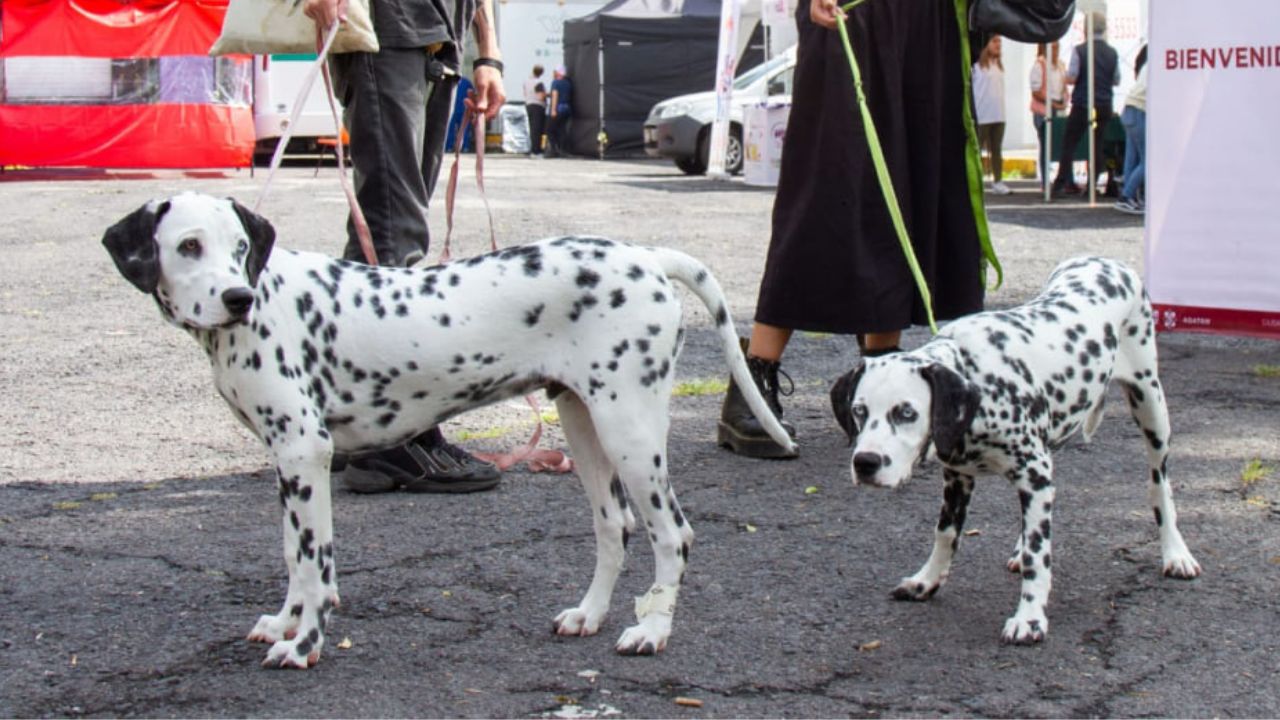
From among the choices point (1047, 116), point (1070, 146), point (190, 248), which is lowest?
point (190, 248)

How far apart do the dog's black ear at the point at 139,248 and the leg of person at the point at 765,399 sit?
2.62 meters

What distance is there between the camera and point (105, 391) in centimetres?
700

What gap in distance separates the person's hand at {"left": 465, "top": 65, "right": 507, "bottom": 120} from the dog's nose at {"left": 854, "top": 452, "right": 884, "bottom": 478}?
2.18m

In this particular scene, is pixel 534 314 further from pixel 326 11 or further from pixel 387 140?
pixel 387 140

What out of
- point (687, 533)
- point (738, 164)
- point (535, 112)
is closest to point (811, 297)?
point (687, 533)

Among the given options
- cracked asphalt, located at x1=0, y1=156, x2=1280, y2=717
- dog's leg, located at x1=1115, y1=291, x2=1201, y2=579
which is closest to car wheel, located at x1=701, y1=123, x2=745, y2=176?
cracked asphalt, located at x1=0, y1=156, x2=1280, y2=717

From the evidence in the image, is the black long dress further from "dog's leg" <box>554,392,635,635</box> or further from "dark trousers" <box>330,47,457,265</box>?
"dog's leg" <box>554,392,635,635</box>

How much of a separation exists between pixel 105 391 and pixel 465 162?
22.3 meters

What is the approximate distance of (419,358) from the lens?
12.3 ft

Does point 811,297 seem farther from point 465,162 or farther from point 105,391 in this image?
point 465,162

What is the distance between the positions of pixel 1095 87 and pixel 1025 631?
1631 cm

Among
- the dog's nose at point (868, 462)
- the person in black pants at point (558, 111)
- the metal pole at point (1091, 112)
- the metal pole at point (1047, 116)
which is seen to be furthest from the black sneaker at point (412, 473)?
the person in black pants at point (558, 111)

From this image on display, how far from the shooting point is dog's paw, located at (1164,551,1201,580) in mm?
4359

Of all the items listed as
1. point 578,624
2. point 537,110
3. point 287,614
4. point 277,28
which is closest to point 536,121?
point 537,110
